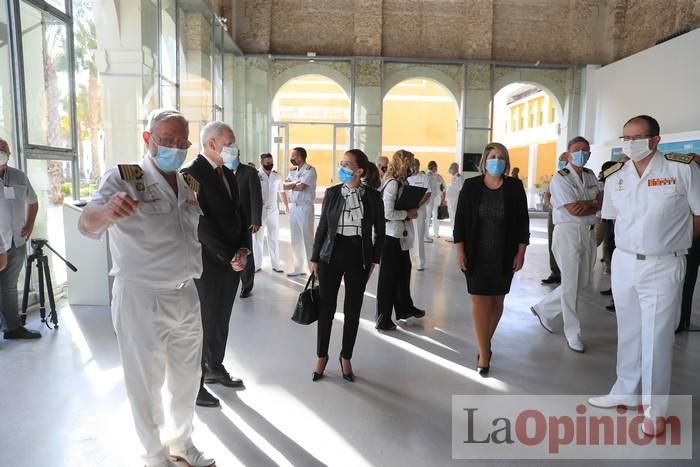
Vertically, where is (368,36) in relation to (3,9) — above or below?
above

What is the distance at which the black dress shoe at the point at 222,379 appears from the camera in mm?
3510

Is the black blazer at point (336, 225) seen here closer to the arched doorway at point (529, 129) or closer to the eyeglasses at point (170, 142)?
the eyeglasses at point (170, 142)

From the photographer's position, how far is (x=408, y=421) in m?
3.08

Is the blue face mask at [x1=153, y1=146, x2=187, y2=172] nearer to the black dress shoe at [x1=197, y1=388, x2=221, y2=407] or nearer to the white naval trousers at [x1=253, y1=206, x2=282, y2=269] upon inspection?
the black dress shoe at [x1=197, y1=388, x2=221, y2=407]

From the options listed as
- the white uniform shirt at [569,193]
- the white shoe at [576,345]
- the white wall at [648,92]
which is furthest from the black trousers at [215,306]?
the white wall at [648,92]

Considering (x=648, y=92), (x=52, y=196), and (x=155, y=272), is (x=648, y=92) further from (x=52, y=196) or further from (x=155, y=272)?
(x=155, y=272)

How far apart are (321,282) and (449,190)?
8274 mm

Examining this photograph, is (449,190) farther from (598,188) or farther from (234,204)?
(234,204)

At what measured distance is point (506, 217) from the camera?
361cm

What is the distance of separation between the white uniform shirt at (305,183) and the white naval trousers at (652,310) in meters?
4.41

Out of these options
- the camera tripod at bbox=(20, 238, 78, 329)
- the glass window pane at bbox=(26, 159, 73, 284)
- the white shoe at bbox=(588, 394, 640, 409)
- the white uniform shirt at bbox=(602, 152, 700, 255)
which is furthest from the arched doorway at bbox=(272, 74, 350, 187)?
the white shoe at bbox=(588, 394, 640, 409)

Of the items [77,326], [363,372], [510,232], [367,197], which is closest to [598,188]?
[510,232]

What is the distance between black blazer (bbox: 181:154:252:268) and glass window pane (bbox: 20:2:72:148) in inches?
129

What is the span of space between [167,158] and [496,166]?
7.36 ft
